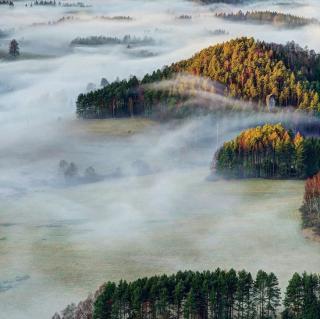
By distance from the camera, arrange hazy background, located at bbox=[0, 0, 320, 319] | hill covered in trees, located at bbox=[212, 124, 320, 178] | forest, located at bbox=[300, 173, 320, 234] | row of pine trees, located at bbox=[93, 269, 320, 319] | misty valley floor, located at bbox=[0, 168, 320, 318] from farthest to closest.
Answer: hill covered in trees, located at bbox=[212, 124, 320, 178]
forest, located at bbox=[300, 173, 320, 234]
hazy background, located at bbox=[0, 0, 320, 319]
misty valley floor, located at bbox=[0, 168, 320, 318]
row of pine trees, located at bbox=[93, 269, 320, 319]

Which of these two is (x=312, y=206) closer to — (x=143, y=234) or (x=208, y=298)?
(x=143, y=234)

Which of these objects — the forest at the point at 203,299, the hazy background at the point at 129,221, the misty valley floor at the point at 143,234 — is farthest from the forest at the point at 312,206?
the forest at the point at 203,299

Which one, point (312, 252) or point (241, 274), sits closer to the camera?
point (241, 274)

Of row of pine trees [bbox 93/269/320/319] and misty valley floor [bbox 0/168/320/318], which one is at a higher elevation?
row of pine trees [bbox 93/269/320/319]

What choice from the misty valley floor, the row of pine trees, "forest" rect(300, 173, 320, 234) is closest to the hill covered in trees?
the misty valley floor

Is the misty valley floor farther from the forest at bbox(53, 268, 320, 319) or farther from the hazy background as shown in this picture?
the forest at bbox(53, 268, 320, 319)

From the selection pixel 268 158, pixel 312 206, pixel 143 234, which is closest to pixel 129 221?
pixel 143 234

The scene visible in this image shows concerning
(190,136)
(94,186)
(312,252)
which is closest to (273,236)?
(312,252)

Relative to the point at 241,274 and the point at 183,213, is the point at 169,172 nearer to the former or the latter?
the point at 183,213
